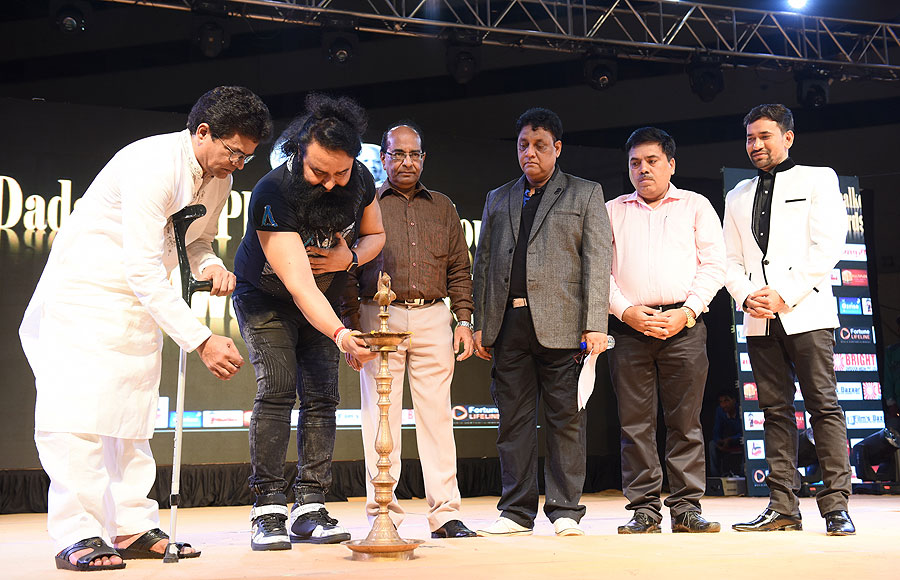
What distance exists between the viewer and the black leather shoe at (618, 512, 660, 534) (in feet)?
10.7

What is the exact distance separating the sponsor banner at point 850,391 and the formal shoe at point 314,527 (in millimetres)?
5670

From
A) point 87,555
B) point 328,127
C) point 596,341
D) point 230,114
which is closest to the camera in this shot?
point 87,555

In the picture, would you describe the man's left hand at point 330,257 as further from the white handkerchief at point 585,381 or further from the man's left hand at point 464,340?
the white handkerchief at point 585,381

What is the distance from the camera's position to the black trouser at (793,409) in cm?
327

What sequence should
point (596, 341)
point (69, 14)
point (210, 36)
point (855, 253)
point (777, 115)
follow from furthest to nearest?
point (855, 253)
point (210, 36)
point (69, 14)
point (777, 115)
point (596, 341)

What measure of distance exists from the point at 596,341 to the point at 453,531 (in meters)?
0.88

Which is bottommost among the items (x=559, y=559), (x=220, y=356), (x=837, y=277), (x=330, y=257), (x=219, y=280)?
(x=559, y=559)

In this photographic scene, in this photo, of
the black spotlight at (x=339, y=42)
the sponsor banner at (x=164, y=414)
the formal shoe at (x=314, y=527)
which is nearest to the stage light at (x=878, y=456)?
the black spotlight at (x=339, y=42)

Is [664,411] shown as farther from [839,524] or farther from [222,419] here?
[222,419]

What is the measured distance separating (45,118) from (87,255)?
13.6ft

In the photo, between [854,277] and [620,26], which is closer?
[854,277]

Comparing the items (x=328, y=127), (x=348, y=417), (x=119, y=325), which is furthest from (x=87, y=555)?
(x=348, y=417)

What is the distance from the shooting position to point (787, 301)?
333 centimetres

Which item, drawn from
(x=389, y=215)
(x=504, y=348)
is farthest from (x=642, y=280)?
(x=389, y=215)
